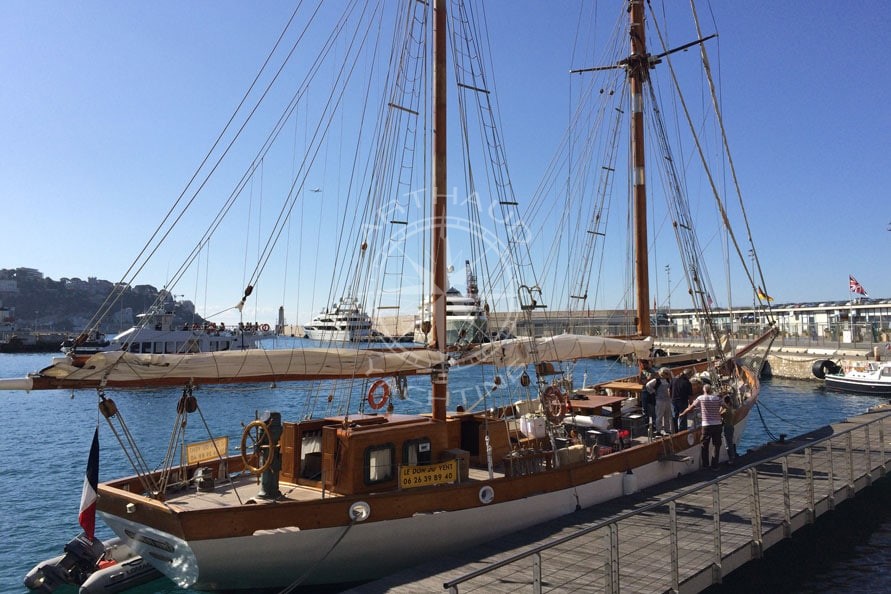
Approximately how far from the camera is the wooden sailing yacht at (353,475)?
9.23m

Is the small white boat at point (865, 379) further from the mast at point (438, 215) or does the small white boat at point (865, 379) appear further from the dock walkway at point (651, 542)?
the mast at point (438, 215)

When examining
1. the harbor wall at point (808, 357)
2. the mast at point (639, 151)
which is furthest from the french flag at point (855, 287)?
the mast at point (639, 151)

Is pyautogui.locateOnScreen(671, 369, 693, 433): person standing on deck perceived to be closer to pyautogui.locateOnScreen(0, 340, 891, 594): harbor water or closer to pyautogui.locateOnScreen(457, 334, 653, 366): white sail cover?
pyautogui.locateOnScreen(457, 334, 653, 366): white sail cover

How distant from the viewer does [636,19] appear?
23.4 m

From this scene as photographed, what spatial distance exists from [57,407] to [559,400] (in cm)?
4169

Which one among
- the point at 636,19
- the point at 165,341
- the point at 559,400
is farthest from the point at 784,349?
the point at 165,341

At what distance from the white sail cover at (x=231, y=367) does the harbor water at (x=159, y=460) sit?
1082 millimetres

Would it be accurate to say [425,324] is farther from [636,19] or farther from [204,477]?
[636,19]

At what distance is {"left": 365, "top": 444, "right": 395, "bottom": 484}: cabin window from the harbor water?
2.47m

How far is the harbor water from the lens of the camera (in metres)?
12.6

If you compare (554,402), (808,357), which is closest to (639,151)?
(554,402)

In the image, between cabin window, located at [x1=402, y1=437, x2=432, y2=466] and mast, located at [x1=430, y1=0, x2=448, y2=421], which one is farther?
mast, located at [x1=430, y1=0, x2=448, y2=421]

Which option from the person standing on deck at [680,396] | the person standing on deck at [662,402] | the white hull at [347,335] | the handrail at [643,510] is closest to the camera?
the handrail at [643,510]

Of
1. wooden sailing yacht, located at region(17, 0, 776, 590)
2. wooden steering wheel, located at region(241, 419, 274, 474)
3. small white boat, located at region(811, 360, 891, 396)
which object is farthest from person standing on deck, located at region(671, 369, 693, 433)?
small white boat, located at region(811, 360, 891, 396)
